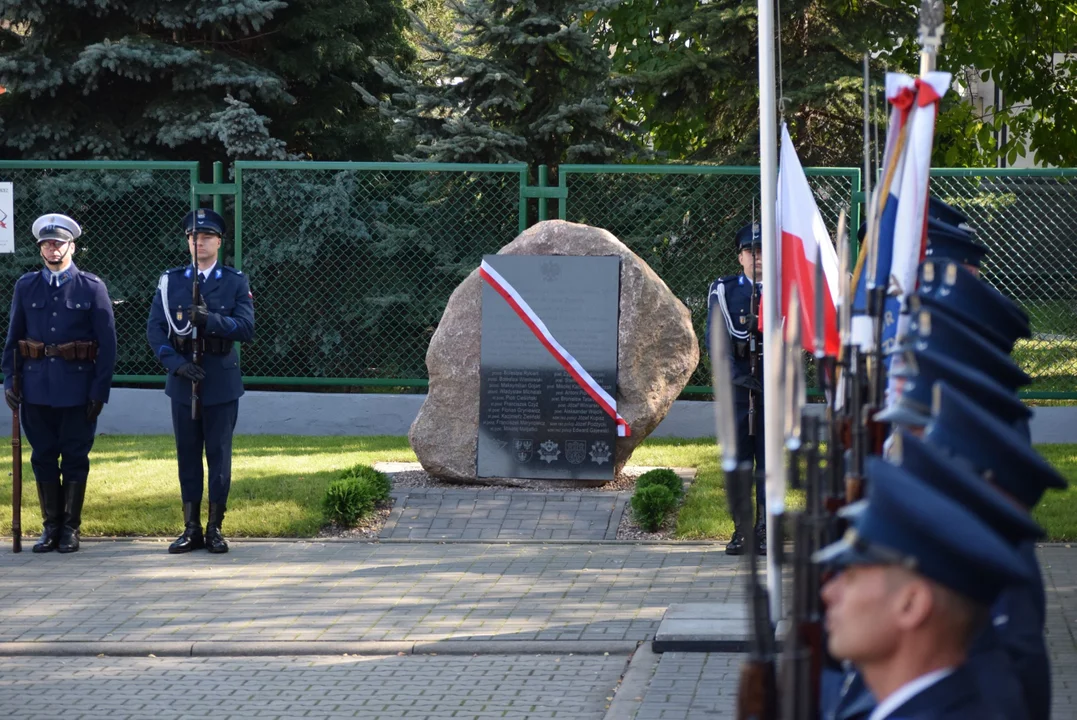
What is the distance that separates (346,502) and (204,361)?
4.78ft

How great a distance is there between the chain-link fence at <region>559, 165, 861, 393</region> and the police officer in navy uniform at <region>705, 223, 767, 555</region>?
4229mm

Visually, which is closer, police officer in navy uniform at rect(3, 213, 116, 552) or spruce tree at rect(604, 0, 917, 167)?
police officer in navy uniform at rect(3, 213, 116, 552)

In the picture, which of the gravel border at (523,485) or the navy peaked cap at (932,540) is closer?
the navy peaked cap at (932,540)

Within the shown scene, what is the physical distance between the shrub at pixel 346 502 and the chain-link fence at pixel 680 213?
14.2ft

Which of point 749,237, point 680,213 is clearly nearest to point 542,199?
point 680,213

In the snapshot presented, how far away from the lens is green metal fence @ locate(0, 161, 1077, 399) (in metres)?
13.4

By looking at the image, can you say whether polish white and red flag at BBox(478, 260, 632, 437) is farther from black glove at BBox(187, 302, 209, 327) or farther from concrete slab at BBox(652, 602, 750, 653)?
concrete slab at BBox(652, 602, 750, 653)

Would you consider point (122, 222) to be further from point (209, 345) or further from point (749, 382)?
point (749, 382)

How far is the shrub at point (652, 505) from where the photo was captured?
994cm

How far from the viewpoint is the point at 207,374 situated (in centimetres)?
949

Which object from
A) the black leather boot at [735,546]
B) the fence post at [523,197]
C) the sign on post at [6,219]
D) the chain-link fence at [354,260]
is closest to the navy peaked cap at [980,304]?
the black leather boot at [735,546]

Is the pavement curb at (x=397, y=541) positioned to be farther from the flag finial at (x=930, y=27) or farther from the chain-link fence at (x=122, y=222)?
the flag finial at (x=930, y=27)

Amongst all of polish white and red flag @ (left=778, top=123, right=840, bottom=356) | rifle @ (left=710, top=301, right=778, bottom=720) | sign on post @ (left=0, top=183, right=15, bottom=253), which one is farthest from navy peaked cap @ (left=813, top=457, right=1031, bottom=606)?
sign on post @ (left=0, top=183, right=15, bottom=253)

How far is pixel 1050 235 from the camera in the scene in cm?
1336
